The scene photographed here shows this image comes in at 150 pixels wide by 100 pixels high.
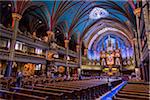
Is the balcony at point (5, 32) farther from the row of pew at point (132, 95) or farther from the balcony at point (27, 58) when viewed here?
the row of pew at point (132, 95)

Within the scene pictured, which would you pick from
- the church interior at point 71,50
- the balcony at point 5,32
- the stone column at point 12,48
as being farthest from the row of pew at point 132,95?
the balcony at point 5,32

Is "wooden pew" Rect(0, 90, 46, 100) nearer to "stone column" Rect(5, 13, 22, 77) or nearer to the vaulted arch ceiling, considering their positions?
"stone column" Rect(5, 13, 22, 77)

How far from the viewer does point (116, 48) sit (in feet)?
130

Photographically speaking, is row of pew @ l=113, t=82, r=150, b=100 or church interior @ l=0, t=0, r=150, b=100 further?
church interior @ l=0, t=0, r=150, b=100

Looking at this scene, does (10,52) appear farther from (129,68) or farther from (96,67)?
(129,68)

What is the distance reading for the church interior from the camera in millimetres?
7337

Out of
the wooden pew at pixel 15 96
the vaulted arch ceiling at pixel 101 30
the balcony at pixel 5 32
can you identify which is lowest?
the wooden pew at pixel 15 96

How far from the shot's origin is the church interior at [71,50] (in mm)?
7337

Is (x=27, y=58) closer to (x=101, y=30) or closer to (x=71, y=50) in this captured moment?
(x=71, y=50)

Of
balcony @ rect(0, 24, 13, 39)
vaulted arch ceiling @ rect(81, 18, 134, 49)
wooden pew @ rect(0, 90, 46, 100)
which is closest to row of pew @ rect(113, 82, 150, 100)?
wooden pew @ rect(0, 90, 46, 100)

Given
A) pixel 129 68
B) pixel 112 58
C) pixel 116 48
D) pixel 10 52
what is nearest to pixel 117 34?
pixel 116 48

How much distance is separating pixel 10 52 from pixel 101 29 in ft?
88.2

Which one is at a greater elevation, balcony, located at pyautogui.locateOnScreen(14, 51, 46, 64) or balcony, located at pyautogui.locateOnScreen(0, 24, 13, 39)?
balcony, located at pyautogui.locateOnScreen(0, 24, 13, 39)

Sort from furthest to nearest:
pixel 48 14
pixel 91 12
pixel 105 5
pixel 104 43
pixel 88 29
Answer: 1. pixel 104 43
2. pixel 88 29
3. pixel 91 12
4. pixel 105 5
5. pixel 48 14
